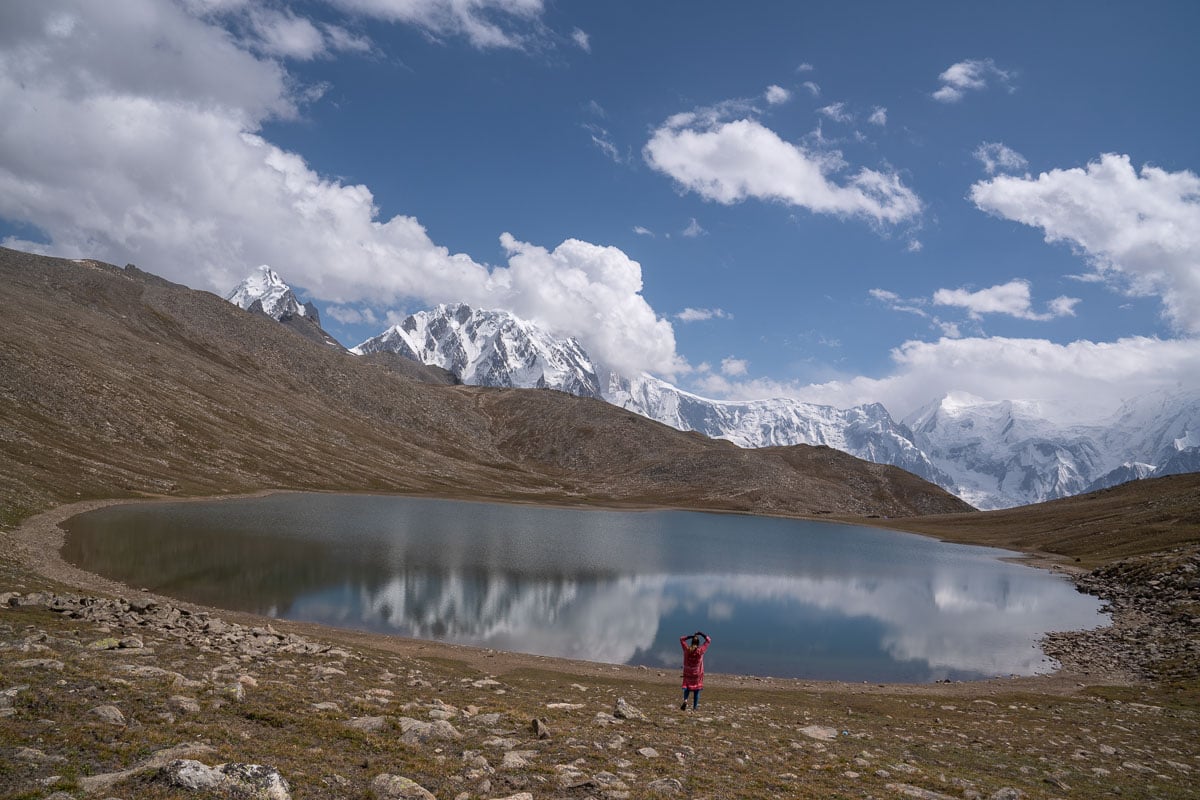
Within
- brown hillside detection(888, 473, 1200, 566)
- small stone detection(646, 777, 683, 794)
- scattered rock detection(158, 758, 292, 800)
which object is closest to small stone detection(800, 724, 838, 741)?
small stone detection(646, 777, 683, 794)

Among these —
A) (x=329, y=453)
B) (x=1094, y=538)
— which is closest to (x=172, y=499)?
(x=329, y=453)

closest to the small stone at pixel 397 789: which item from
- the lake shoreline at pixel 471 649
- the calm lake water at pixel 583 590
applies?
the lake shoreline at pixel 471 649

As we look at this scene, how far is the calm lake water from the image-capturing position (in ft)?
142

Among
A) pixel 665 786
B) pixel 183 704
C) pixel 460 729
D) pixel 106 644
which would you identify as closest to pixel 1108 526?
pixel 665 786

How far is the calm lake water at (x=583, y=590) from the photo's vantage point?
4319 centimetres

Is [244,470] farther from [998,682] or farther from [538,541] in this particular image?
[998,682]

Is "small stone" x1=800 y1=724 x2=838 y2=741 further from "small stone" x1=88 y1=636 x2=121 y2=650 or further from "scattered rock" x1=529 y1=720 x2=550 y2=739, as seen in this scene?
"small stone" x1=88 y1=636 x2=121 y2=650

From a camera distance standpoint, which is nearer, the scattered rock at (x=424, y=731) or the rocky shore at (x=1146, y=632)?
the scattered rock at (x=424, y=731)

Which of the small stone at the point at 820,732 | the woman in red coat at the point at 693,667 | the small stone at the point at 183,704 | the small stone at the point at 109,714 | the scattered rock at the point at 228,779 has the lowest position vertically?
the small stone at the point at 820,732

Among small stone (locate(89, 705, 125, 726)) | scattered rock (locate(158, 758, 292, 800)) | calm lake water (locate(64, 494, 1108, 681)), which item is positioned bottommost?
calm lake water (locate(64, 494, 1108, 681))

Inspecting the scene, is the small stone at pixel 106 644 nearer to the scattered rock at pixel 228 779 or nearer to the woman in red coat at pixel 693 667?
the scattered rock at pixel 228 779

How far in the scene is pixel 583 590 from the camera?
194ft

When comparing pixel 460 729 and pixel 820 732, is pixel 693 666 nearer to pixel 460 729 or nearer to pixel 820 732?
pixel 820 732

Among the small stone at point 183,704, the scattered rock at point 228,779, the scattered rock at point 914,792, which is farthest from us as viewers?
the scattered rock at point 914,792
